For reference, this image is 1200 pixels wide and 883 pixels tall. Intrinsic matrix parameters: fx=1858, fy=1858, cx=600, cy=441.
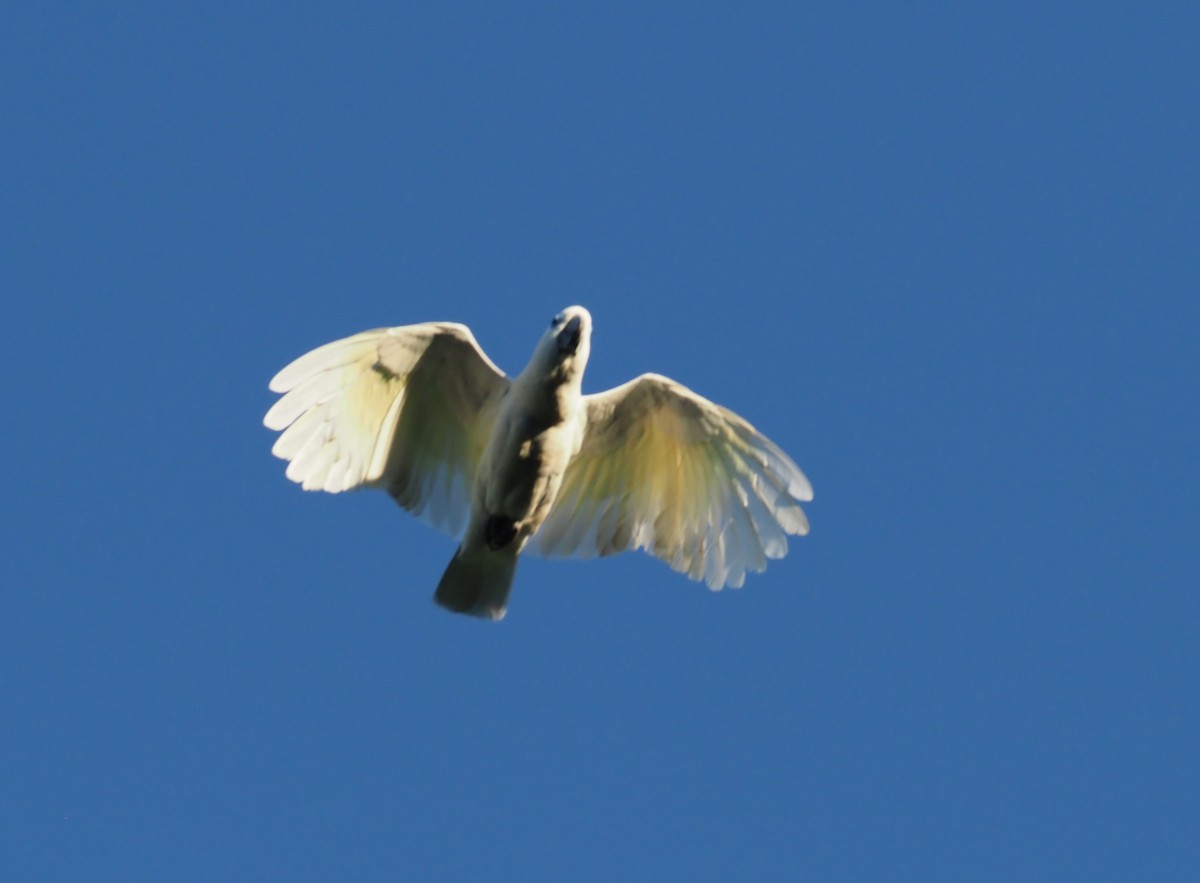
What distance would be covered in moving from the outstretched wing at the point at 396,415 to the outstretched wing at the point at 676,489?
923 millimetres

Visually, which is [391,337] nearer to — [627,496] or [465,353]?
[465,353]

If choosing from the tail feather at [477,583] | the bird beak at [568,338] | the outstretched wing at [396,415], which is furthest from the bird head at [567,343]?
the tail feather at [477,583]

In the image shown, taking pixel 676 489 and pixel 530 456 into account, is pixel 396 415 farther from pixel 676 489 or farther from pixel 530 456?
pixel 676 489

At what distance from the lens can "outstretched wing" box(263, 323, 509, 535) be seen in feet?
47.9

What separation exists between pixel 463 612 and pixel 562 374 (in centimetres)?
227

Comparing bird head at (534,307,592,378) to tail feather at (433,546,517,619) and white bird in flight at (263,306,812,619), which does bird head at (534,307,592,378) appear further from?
tail feather at (433,546,517,619)

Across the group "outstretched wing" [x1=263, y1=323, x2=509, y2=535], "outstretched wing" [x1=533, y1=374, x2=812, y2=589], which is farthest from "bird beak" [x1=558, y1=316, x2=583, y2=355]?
"outstretched wing" [x1=533, y1=374, x2=812, y2=589]

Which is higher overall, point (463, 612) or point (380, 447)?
point (380, 447)

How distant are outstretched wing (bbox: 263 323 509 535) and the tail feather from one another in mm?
481

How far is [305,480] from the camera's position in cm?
1463

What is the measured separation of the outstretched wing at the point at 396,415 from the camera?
47.9 feet

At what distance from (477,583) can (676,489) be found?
1.95 m

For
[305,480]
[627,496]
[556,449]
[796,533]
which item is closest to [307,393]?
[305,480]

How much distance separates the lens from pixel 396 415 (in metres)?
15.3
